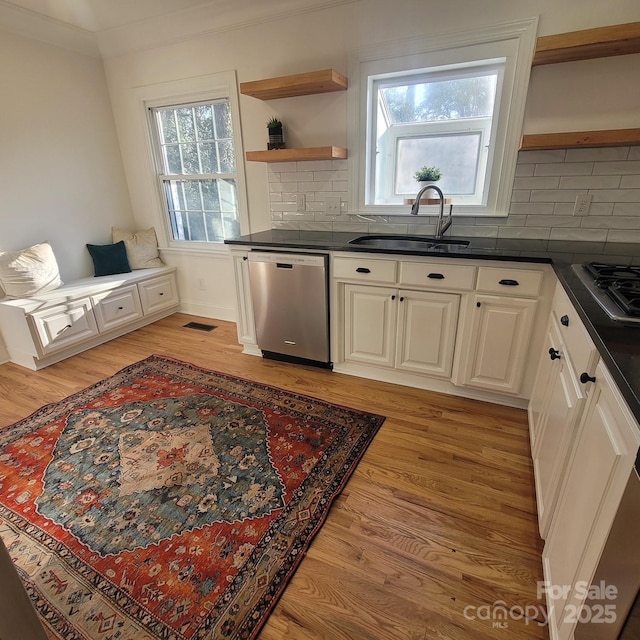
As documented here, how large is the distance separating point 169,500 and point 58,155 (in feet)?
10.5

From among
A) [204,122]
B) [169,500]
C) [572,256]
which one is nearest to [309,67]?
[204,122]

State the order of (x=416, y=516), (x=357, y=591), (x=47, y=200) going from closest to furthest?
(x=357, y=591), (x=416, y=516), (x=47, y=200)

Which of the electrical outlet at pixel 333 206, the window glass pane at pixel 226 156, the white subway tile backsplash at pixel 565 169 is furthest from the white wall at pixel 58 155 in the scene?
the white subway tile backsplash at pixel 565 169

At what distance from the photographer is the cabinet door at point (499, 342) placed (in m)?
2.00

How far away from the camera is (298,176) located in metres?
2.95

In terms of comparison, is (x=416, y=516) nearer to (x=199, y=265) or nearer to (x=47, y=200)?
(x=199, y=265)

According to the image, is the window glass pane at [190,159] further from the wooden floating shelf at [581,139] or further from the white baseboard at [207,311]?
the wooden floating shelf at [581,139]

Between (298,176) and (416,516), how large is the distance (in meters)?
2.51

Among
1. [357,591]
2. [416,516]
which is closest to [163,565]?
[357,591]

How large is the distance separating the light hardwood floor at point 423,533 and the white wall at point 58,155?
152 cm

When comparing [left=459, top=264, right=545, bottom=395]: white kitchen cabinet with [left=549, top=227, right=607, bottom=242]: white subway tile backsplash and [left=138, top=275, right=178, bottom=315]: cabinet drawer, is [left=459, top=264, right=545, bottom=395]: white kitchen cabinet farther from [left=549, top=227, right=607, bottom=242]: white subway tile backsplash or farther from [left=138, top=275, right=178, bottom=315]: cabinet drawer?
[left=138, top=275, right=178, bottom=315]: cabinet drawer

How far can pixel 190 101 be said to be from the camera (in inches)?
128

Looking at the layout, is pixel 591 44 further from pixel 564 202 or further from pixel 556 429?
pixel 556 429

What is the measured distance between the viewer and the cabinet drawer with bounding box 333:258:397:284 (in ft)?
7.40
